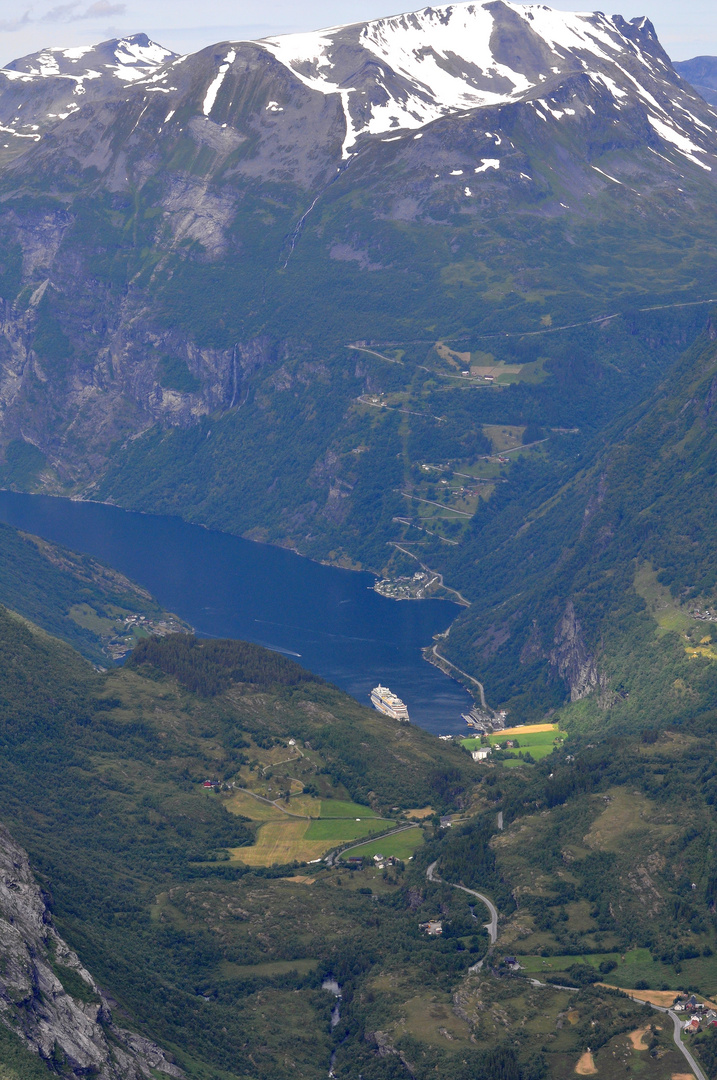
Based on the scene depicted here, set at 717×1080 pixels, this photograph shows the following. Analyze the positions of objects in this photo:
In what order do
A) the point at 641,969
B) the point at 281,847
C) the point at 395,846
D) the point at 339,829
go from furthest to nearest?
1. the point at 339,829
2. the point at 281,847
3. the point at 395,846
4. the point at 641,969

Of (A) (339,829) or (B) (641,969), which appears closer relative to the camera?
(B) (641,969)

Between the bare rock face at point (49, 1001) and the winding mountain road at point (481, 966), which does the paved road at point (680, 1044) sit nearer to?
the winding mountain road at point (481, 966)

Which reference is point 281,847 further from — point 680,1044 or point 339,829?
point 680,1044

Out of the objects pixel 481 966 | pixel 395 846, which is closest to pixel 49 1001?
pixel 481 966

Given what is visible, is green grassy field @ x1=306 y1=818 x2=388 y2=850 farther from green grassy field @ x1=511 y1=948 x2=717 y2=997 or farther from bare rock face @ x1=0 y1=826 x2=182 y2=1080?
bare rock face @ x1=0 y1=826 x2=182 y2=1080

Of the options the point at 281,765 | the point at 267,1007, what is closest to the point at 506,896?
the point at 267,1007

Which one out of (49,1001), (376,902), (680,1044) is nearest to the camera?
(49,1001)
